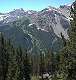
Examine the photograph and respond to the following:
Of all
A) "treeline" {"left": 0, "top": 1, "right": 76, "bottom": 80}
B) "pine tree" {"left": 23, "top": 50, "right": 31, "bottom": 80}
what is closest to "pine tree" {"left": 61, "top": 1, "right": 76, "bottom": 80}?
"treeline" {"left": 0, "top": 1, "right": 76, "bottom": 80}

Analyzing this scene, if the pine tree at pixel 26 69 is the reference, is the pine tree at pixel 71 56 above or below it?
below

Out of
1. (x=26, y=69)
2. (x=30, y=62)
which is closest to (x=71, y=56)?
(x=26, y=69)

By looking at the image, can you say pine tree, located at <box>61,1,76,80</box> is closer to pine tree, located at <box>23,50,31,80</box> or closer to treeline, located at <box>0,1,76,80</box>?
treeline, located at <box>0,1,76,80</box>

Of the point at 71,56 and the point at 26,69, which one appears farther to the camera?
the point at 26,69

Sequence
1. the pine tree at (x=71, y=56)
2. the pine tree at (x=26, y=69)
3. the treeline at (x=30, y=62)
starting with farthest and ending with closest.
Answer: the pine tree at (x=26, y=69), the treeline at (x=30, y=62), the pine tree at (x=71, y=56)

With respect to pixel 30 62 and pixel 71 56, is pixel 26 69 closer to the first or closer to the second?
pixel 30 62

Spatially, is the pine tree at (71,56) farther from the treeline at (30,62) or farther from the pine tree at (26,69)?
the pine tree at (26,69)

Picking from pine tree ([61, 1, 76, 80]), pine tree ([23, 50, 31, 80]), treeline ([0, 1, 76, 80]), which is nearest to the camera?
pine tree ([61, 1, 76, 80])

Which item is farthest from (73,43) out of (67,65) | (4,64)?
(4,64)

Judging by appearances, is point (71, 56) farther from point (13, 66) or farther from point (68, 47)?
point (13, 66)

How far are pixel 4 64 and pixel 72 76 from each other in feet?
215

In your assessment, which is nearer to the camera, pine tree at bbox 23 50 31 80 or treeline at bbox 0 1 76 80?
treeline at bbox 0 1 76 80

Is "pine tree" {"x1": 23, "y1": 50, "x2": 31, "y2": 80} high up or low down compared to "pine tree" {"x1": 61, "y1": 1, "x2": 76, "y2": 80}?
up

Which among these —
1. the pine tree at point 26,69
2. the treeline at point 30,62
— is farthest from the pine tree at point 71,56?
the pine tree at point 26,69
